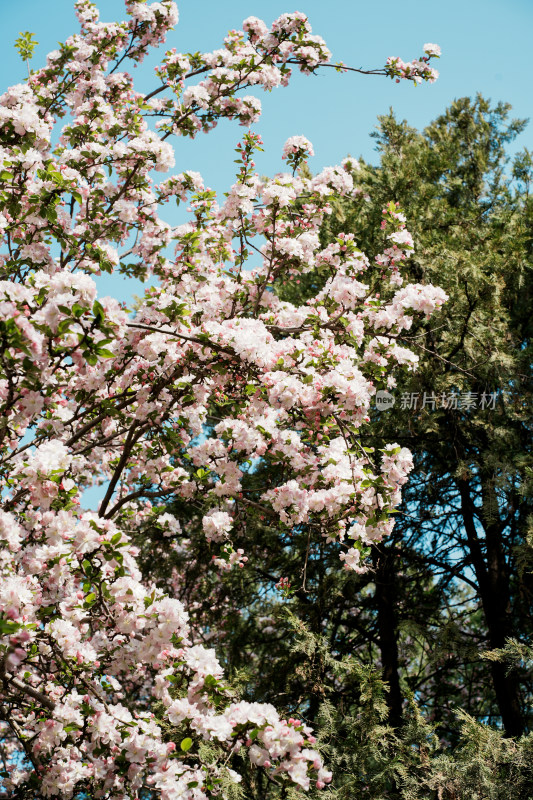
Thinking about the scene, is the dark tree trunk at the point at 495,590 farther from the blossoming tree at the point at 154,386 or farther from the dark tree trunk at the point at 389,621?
the blossoming tree at the point at 154,386

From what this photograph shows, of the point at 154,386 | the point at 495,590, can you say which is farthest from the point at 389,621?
the point at 154,386

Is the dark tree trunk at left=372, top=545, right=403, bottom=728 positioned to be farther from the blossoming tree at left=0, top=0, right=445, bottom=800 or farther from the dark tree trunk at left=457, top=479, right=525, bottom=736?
the blossoming tree at left=0, top=0, right=445, bottom=800

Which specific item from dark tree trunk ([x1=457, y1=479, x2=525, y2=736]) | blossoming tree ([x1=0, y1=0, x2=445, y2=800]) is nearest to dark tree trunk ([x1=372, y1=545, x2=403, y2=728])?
dark tree trunk ([x1=457, y1=479, x2=525, y2=736])

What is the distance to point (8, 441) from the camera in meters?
5.25

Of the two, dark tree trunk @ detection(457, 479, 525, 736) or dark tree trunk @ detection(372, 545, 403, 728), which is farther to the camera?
dark tree trunk @ detection(372, 545, 403, 728)

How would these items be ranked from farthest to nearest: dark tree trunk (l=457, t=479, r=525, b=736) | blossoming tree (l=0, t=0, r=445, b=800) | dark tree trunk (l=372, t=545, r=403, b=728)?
1. dark tree trunk (l=372, t=545, r=403, b=728)
2. dark tree trunk (l=457, t=479, r=525, b=736)
3. blossoming tree (l=0, t=0, r=445, b=800)

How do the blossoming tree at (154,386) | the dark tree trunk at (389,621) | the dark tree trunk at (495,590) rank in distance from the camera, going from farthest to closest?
the dark tree trunk at (389,621), the dark tree trunk at (495,590), the blossoming tree at (154,386)

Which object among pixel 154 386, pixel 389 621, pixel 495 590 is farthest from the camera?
pixel 389 621

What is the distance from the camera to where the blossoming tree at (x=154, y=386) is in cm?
306

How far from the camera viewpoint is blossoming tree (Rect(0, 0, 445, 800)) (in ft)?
10.1

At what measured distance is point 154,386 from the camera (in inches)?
177

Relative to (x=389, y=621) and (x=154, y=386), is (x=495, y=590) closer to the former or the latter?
(x=389, y=621)

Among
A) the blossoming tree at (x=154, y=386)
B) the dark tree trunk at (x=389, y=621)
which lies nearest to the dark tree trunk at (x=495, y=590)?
the dark tree trunk at (x=389, y=621)

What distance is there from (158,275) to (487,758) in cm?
487
